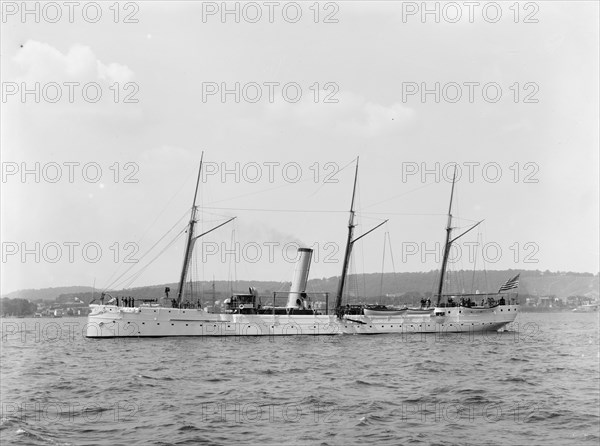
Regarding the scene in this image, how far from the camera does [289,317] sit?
58.3 metres

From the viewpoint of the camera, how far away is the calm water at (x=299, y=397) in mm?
18391

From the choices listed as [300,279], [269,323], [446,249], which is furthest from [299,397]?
[446,249]

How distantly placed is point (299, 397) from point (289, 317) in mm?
34266

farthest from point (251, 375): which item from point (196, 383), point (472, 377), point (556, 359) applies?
point (556, 359)

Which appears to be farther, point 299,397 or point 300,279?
point 300,279

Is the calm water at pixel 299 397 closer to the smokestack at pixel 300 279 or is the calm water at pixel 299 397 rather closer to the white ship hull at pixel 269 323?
the white ship hull at pixel 269 323

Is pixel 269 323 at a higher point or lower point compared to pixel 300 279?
lower

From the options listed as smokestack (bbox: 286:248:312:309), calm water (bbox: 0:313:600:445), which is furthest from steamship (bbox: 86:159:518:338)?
calm water (bbox: 0:313:600:445)

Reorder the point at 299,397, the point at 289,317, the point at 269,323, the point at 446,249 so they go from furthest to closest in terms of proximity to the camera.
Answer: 1. the point at 446,249
2. the point at 289,317
3. the point at 269,323
4. the point at 299,397

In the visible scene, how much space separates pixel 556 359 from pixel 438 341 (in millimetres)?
14904

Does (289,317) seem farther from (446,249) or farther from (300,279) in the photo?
(446,249)

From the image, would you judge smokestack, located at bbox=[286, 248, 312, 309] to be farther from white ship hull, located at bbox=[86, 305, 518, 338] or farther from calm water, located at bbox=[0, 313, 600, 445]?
calm water, located at bbox=[0, 313, 600, 445]

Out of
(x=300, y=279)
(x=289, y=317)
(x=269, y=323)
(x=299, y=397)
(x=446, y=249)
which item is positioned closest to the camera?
(x=299, y=397)

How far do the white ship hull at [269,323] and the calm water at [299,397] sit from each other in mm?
11018
